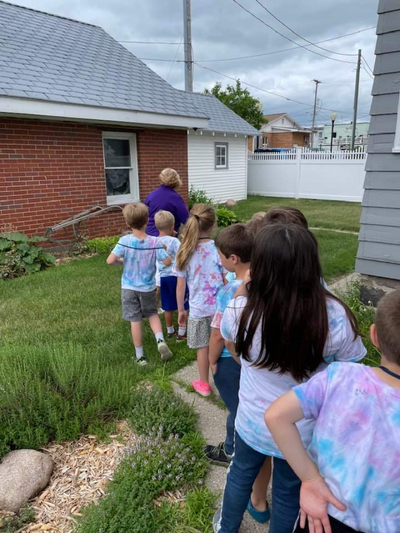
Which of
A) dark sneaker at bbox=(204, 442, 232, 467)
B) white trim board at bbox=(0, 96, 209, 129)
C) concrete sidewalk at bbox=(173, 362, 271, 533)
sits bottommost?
concrete sidewalk at bbox=(173, 362, 271, 533)

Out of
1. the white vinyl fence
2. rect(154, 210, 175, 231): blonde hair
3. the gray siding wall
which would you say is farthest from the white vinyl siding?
rect(154, 210, 175, 231): blonde hair

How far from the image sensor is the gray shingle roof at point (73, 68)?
23.5 feet

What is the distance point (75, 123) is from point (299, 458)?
799 centimetres

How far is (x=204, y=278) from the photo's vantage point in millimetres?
3061

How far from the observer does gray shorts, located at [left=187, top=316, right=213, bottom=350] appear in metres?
3.00

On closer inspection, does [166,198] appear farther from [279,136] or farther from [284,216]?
[279,136]

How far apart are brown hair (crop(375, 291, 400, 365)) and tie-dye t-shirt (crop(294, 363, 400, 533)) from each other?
8 centimetres

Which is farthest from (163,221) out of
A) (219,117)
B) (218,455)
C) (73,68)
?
(219,117)

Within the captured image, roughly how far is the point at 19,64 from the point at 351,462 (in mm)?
8486

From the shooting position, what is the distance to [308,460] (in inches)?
47.3

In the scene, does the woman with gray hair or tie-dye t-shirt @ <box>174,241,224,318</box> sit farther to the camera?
the woman with gray hair

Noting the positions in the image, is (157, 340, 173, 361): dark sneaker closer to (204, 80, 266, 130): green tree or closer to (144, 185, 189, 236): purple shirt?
(144, 185, 189, 236): purple shirt

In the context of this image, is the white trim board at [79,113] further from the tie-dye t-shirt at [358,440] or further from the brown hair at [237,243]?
the tie-dye t-shirt at [358,440]

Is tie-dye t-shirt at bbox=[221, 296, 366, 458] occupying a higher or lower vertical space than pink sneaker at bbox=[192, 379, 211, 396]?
higher
